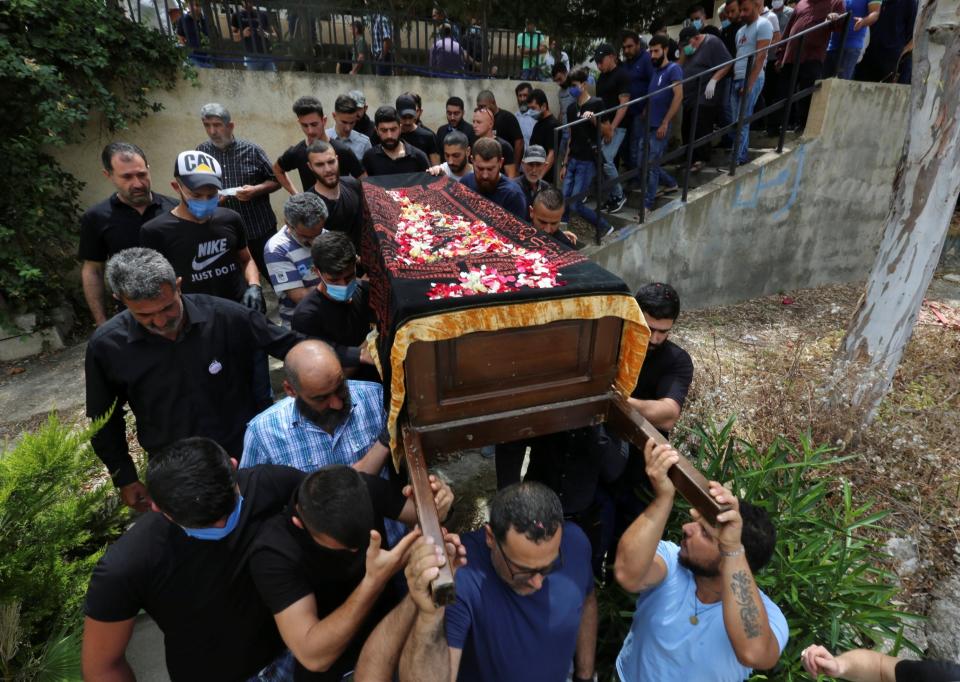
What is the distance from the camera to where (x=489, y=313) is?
1750 millimetres

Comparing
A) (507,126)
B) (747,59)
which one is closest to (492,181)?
(507,126)

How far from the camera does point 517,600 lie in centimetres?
157

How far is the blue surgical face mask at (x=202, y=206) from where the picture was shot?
280cm

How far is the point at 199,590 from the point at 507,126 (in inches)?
212

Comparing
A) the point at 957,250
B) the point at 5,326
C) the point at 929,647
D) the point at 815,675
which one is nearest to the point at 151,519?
the point at 815,675

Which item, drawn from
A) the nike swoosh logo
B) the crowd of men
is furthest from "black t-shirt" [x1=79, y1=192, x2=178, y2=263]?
the nike swoosh logo

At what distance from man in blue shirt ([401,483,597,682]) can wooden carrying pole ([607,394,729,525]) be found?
1.33 feet

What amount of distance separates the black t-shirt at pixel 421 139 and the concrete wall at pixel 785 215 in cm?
193

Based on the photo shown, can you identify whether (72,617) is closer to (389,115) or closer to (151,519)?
(151,519)

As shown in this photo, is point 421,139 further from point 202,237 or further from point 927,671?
point 927,671

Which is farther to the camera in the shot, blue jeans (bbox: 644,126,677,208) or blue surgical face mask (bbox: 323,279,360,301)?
blue jeans (bbox: 644,126,677,208)

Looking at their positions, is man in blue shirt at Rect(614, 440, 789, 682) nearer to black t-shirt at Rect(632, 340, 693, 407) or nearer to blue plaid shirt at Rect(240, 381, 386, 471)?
black t-shirt at Rect(632, 340, 693, 407)

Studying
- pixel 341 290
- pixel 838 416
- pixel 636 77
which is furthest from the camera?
pixel 636 77

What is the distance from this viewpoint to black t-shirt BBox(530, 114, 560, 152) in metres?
5.66
